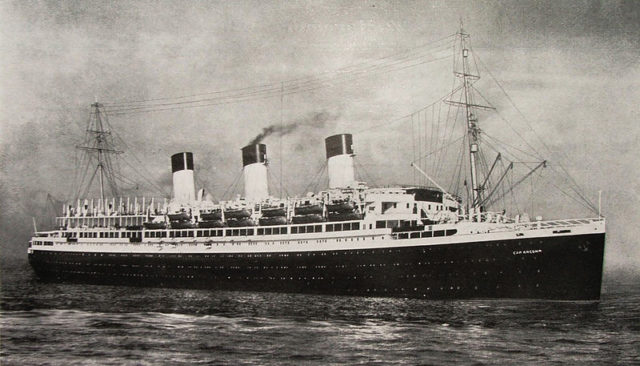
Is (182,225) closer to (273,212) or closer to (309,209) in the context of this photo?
(273,212)

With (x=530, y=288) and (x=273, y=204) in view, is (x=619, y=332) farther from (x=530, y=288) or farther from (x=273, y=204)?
(x=273, y=204)

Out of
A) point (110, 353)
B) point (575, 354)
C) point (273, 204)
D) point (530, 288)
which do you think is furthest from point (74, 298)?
point (575, 354)

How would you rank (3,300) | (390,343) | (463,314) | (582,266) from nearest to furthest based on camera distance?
(390,343) < (463,314) < (582,266) < (3,300)

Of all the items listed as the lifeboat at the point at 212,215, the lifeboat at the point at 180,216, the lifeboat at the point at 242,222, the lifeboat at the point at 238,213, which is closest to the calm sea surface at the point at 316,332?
the lifeboat at the point at 242,222

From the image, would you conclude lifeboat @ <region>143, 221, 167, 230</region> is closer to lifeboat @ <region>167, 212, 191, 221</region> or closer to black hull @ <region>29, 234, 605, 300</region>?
lifeboat @ <region>167, 212, 191, 221</region>

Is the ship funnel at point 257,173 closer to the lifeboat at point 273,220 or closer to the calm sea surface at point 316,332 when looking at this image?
the lifeboat at point 273,220

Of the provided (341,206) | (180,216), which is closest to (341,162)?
(341,206)
